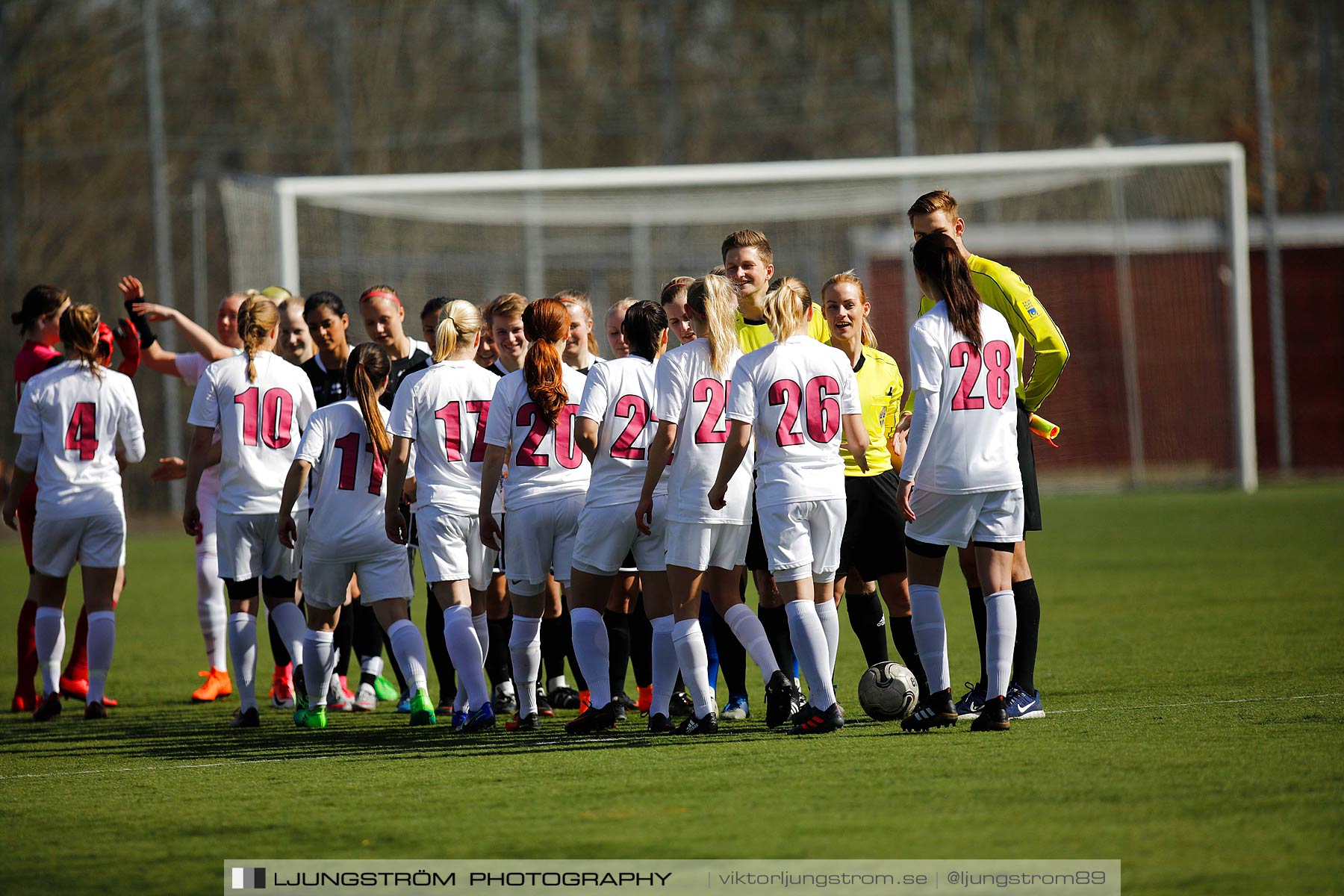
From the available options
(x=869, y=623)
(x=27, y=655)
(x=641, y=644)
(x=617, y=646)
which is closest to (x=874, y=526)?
(x=869, y=623)

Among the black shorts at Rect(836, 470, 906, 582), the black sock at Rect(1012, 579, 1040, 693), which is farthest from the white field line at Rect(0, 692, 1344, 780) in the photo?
the black shorts at Rect(836, 470, 906, 582)

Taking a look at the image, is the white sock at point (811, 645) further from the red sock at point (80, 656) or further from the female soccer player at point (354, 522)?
the red sock at point (80, 656)

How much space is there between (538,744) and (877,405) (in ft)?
6.59

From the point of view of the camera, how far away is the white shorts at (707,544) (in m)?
5.83

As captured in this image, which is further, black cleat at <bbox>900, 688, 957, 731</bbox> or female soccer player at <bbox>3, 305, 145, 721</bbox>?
female soccer player at <bbox>3, 305, 145, 721</bbox>

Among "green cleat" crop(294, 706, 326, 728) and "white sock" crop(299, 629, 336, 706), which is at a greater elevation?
"white sock" crop(299, 629, 336, 706)

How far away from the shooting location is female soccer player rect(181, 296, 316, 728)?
700cm

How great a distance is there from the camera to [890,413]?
6.67 meters

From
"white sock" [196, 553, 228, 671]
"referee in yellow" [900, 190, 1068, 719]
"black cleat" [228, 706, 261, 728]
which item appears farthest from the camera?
"white sock" [196, 553, 228, 671]

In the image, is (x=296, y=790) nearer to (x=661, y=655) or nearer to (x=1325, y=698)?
(x=661, y=655)

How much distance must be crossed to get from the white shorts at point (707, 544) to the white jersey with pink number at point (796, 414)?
0.68 ft

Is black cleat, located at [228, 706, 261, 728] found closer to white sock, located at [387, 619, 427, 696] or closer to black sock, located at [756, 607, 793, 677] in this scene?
white sock, located at [387, 619, 427, 696]

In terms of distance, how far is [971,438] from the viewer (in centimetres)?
567

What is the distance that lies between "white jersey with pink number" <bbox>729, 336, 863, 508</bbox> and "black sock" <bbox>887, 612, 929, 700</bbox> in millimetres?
1089
